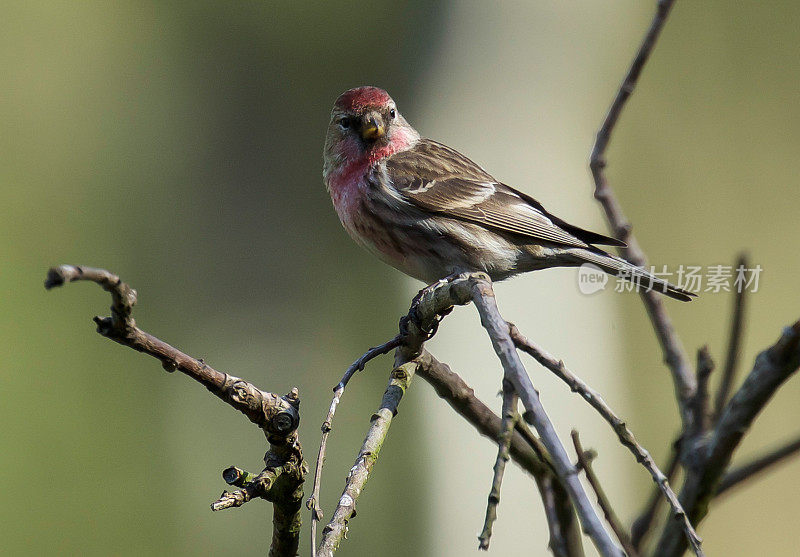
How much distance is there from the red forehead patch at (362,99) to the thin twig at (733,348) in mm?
Answer: 1774

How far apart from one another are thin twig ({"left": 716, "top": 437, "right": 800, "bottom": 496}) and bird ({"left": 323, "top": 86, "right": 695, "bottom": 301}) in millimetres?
966

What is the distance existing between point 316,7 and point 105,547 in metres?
5.19

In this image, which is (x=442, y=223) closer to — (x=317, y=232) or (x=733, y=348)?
(x=733, y=348)

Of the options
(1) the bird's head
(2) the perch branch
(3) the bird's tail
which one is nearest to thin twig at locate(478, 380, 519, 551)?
(2) the perch branch

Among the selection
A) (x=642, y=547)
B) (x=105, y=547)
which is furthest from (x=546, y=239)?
(x=105, y=547)

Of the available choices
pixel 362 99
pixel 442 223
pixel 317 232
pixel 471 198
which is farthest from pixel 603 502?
pixel 317 232

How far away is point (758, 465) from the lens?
2152 millimetres

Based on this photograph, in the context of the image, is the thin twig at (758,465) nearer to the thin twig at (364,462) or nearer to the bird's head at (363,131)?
the thin twig at (364,462)

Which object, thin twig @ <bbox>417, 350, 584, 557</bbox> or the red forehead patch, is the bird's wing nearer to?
the red forehead patch

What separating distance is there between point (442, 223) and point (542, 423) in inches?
82.5

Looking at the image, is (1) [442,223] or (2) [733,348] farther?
(1) [442,223]

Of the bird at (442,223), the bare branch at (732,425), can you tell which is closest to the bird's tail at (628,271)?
the bird at (442,223)

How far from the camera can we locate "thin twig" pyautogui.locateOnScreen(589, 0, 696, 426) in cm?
233

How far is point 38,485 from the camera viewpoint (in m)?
7.05
